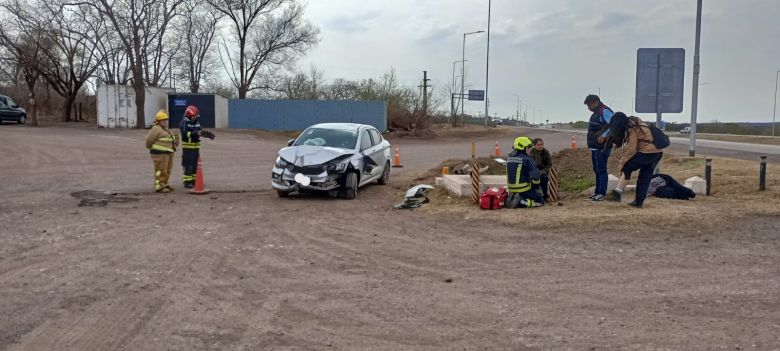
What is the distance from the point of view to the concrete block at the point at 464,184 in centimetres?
1098

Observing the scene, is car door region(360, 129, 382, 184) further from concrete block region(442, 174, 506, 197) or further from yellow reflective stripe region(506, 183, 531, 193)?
yellow reflective stripe region(506, 183, 531, 193)

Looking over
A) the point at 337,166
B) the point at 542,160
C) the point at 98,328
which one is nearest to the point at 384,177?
the point at 337,166

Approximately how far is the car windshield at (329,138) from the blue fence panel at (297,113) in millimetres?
31115

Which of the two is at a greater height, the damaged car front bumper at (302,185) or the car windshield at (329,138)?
the car windshield at (329,138)

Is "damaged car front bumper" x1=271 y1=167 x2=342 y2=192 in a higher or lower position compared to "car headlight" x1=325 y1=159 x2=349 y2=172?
lower

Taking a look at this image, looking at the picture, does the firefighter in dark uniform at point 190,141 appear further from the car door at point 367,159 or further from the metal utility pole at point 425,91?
the metal utility pole at point 425,91

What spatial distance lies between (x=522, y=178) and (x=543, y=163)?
107cm

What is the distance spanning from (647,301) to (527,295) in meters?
0.96

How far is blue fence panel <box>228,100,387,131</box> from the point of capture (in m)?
43.8

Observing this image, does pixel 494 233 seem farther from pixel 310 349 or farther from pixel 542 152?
pixel 310 349

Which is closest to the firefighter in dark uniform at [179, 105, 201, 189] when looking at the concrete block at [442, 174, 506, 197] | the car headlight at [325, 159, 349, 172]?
the car headlight at [325, 159, 349, 172]

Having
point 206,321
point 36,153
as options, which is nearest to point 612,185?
point 206,321

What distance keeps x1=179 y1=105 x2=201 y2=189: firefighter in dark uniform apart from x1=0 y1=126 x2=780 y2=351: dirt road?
252cm

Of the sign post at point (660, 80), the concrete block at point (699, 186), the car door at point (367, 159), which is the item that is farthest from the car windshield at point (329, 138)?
the concrete block at point (699, 186)
